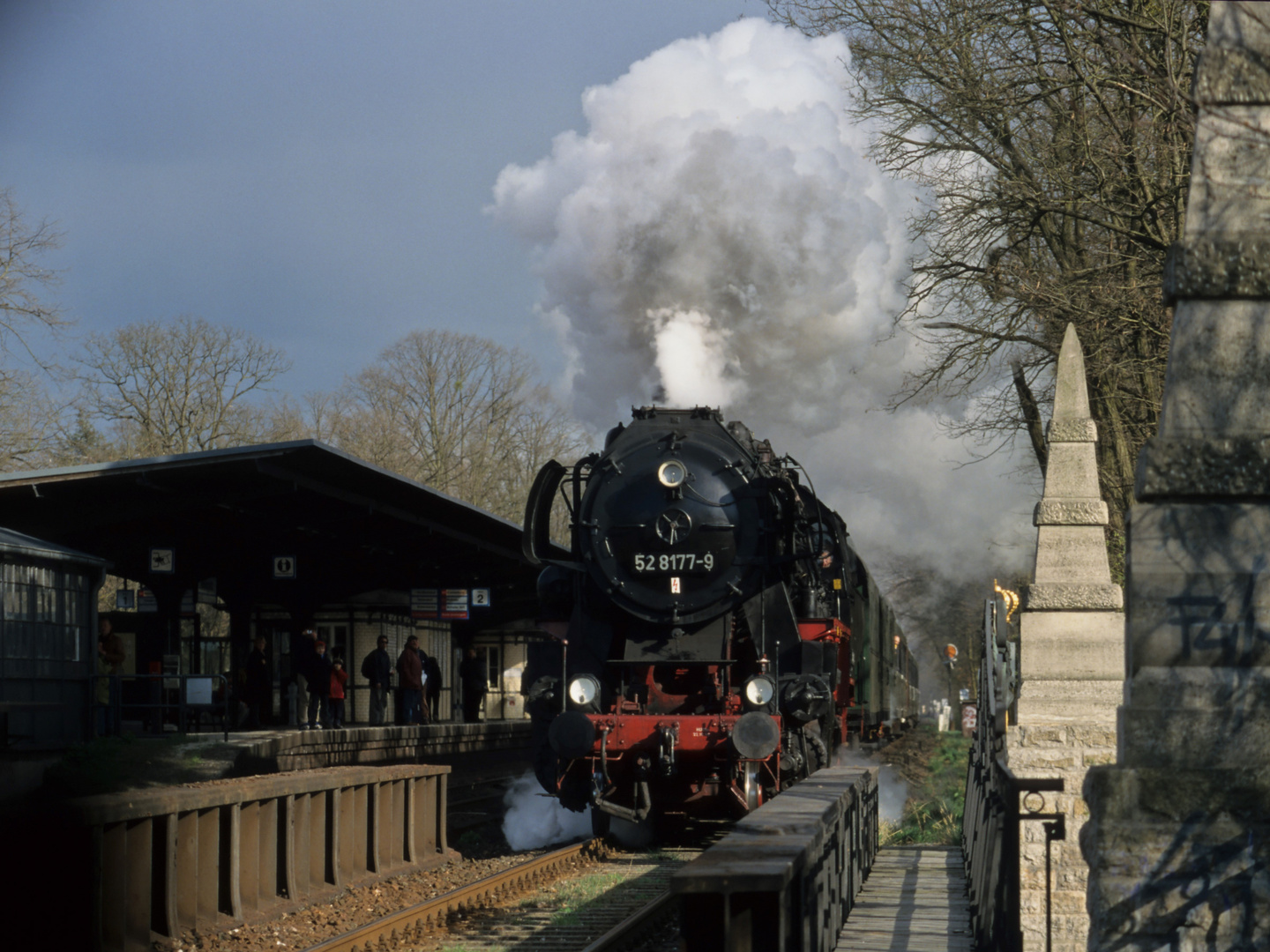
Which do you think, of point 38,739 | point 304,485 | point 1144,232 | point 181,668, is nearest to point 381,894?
point 38,739

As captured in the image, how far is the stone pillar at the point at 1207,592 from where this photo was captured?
13.8 feet

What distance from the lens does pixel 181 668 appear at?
21766 mm

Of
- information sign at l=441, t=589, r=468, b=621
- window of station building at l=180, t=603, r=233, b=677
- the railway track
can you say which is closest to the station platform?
information sign at l=441, t=589, r=468, b=621

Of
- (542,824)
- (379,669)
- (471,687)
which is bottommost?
(542,824)

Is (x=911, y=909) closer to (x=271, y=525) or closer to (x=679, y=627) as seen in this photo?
(x=679, y=627)

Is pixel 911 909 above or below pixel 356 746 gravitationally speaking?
below

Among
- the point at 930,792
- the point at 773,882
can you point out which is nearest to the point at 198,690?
the point at 930,792

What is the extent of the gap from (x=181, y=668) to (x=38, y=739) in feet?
22.2

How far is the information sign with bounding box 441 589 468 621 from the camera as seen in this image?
2425 cm

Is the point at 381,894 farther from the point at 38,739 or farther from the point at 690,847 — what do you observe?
the point at 38,739

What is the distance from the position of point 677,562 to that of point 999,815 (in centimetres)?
545

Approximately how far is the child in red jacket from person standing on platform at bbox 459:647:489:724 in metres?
7.49

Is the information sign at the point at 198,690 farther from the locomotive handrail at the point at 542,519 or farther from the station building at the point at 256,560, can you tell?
the locomotive handrail at the point at 542,519

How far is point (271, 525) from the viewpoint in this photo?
64.2 feet
